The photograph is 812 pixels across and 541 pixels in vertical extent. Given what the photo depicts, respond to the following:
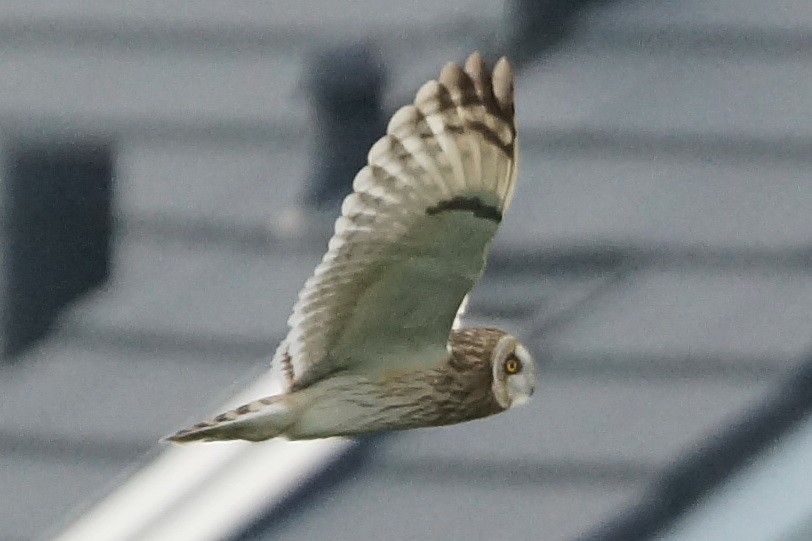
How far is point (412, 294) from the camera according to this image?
2.07 ft

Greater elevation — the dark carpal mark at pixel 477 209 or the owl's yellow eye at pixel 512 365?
the dark carpal mark at pixel 477 209

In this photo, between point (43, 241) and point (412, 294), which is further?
point (43, 241)

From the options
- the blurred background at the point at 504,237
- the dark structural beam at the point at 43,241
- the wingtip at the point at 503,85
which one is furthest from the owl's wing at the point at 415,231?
the dark structural beam at the point at 43,241

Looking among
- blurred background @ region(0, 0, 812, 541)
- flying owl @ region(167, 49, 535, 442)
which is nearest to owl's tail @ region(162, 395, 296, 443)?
flying owl @ region(167, 49, 535, 442)

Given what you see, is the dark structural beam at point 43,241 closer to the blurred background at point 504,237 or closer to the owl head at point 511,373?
the blurred background at point 504,237

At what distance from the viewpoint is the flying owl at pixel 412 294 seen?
0.59m

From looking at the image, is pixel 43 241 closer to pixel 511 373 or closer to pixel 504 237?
pixel 504 237

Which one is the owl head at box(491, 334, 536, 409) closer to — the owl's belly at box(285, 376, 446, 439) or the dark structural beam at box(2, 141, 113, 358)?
the owl's belly at box(285, 376, 446, 439)

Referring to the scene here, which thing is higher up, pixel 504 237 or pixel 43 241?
pixel 43 241

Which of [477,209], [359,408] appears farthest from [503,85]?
[359,408]

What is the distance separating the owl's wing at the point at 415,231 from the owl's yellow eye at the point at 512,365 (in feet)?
0.11

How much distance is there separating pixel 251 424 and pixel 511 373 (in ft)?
0.41

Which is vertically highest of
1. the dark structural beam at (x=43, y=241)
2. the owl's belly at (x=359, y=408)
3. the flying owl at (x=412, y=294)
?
the dark structural beam at (x=43, y=241)

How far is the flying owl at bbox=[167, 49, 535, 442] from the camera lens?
59 cm
